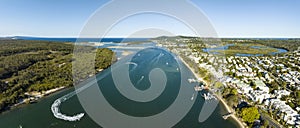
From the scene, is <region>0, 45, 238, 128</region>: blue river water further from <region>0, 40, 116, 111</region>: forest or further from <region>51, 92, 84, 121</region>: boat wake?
<region>0, 40, 116, 111</region>: forest

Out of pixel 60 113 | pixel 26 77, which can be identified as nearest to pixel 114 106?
pixel 60 113

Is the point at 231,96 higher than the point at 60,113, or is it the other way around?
the point at 231,96

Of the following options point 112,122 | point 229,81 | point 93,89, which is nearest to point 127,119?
point 112,122

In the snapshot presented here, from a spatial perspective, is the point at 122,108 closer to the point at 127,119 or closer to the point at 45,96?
the point at 127,119

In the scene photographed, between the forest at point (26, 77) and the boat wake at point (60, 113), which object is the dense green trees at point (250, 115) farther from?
the forest at point (26, 77)

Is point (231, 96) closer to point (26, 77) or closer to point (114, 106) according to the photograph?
point (114, 106)

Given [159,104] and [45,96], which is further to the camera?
[45,96]

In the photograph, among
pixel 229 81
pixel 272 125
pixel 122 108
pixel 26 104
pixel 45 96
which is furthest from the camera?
pixel 229 81

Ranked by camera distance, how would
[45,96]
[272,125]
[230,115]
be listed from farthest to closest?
[45,96], [230,115], [272,125]

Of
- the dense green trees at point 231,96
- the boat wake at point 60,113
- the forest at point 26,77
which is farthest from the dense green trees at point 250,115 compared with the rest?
the forest at point 26,77

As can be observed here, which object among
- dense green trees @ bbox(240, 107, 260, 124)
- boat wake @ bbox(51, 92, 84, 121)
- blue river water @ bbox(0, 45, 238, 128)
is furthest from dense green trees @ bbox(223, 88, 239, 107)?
boat wake @ bbox(51, 92, 84, 121)
